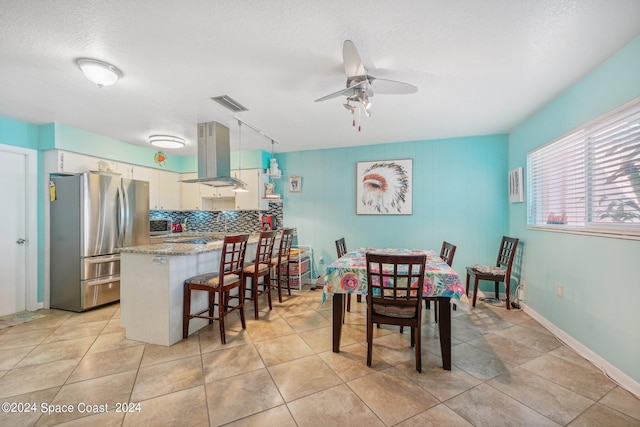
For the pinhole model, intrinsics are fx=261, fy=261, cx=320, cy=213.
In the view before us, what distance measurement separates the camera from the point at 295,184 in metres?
4.85

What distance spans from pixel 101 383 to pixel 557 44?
4.06m

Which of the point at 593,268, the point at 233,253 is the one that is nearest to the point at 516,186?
the point at 593,268

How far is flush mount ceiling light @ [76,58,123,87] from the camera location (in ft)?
6.57

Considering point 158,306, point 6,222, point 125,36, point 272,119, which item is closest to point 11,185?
point 6,222

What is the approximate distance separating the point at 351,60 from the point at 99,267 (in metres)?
3.96

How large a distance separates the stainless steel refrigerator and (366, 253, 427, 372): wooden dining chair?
3353mm

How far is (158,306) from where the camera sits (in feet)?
7.99

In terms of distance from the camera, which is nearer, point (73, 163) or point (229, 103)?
point (229, 103)

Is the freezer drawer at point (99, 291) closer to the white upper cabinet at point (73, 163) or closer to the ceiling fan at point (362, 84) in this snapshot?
the white upper cabinet at point (73, 163)

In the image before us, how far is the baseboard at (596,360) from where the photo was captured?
5.83 ft

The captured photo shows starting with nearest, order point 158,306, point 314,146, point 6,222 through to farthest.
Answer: point 158,306 → point 6,222 → point 314,146

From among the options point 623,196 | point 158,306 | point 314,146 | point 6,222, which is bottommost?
point 158,306

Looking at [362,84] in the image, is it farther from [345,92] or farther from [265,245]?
[265,245]

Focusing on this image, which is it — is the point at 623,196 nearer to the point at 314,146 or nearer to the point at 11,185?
the point at 314,146
